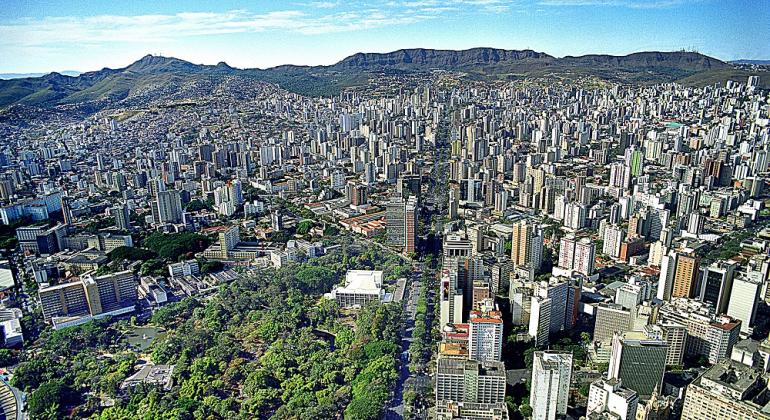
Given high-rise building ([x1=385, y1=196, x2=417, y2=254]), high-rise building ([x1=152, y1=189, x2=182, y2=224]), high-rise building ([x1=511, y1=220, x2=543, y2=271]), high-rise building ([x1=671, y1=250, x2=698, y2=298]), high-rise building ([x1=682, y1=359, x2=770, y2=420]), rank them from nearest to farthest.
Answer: high-rise building ([x1=682, y1=359, x2=770, y2=420]), high-rise building ([x1=671, y1=250, x2=698, y2=298]), high-rise building ([x1=511, y1=220, x2=543, y2=271]), high-rise building ([x1=385, y1=196, x2=417, y2=254]), high-rise building ([x1=152, y1=189, x2=182, y2=224])

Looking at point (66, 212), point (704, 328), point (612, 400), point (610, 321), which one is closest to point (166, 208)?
point (66, 212)

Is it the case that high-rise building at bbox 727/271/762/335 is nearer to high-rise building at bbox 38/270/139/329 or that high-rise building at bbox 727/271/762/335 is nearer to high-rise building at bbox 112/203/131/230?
high-rise building at bbox 38/270/139/329

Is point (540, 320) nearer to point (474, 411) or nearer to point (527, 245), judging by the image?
point (474, 411)

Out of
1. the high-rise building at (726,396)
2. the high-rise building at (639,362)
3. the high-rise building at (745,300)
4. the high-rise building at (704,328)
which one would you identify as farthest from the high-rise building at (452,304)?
the high-rise building at (745,300)

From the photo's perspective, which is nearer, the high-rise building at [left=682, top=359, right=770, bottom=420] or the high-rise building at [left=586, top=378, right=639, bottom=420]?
the high-rise building at [left=682, top=359, right=770, bottom=420]

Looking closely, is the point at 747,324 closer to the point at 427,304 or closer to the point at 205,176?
the point at 427,304

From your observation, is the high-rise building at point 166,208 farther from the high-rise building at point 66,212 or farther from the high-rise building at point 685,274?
the high-rise building at point 685,274

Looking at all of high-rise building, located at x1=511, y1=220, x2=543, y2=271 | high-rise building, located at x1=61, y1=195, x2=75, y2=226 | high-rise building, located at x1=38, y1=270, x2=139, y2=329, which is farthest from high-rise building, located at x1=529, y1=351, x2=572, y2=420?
high-rise building, located at x1=61, y1=195, x2=75, y2=226
